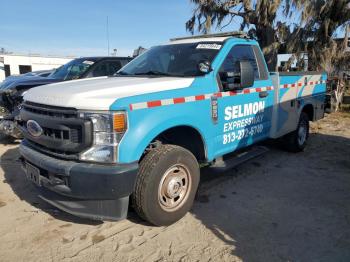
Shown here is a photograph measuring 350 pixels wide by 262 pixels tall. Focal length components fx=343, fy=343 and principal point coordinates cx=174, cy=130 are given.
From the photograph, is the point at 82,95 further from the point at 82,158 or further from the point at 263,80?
the point at 263,80

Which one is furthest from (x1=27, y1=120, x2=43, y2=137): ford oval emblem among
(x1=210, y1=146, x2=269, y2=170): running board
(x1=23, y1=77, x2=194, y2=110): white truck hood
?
(x1=210, y1=146, x2=269, y2=170): running board

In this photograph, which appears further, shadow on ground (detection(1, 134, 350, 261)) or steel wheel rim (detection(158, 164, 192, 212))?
steel wheel rim (detection(158, 164, 192, 212))

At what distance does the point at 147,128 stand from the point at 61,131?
32.0 inches

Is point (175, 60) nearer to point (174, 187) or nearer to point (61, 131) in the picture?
point (174, 187)

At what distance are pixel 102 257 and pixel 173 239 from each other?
719mm

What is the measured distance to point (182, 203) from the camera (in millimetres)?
3809

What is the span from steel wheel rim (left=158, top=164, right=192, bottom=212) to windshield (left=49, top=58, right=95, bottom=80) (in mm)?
4663

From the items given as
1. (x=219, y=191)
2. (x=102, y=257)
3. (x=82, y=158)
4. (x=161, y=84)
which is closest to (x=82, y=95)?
(x=82, y=158)

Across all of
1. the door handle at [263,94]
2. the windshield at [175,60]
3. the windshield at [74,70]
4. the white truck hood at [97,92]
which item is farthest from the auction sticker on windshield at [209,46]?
the windshield at [74,70]

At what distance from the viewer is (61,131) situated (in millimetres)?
3246

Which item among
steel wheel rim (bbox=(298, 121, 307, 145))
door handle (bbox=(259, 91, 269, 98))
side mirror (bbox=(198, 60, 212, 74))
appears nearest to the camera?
side mirror (bbox=(198, 60, 212, 74))

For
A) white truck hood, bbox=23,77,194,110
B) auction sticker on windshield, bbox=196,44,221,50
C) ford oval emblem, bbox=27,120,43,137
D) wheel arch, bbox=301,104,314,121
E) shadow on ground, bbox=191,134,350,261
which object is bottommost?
shadow on ground, bbox=191,134,350,261

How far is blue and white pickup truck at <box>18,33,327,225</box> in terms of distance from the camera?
3.09 metres

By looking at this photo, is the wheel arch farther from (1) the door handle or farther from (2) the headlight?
(2) the headlight
